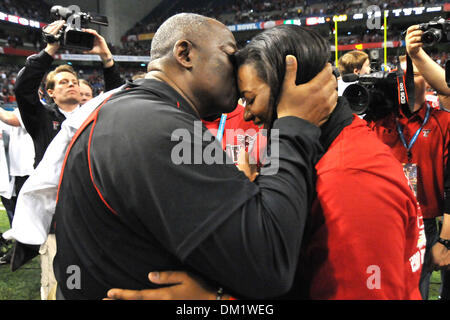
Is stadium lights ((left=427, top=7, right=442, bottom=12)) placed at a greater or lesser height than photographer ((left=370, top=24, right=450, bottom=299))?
greater

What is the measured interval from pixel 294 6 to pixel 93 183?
2911 cm

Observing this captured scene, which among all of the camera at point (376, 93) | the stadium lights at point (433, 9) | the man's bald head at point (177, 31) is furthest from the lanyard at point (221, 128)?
the stadium lights at point (433, 9)

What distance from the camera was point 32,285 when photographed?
10.8 feet

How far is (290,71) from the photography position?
91 centimetres

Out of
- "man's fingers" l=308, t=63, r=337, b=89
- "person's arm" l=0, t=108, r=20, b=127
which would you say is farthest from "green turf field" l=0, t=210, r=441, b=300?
"man's fingers" l=308, t=63, r=337, b=89

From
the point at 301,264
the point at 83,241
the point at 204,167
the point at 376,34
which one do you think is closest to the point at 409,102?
the point at 301,264

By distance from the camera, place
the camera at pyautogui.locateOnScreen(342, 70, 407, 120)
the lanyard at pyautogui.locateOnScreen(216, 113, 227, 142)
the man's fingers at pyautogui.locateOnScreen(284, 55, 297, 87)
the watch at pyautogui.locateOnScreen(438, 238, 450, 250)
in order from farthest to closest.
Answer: the lanyard at pyautogui.locateOnScreen(216, 113, 227, 142) < the watch at pyautogui.locateOnScreen(438, 238, 450, 250) < the camera at pyautogui.locateOnScreen(342, 70, 407, 120) < the man's fingers at pyautogui.locateOnScreen(284, 55, 297, 87)

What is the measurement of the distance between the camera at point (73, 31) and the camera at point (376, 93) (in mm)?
1491

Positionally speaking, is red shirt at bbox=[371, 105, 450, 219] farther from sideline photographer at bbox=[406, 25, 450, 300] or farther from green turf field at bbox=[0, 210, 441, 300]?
green turf field at bbox=[0, 210, 441, 300]

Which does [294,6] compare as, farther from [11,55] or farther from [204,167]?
[204,167]

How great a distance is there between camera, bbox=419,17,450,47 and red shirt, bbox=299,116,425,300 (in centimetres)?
128

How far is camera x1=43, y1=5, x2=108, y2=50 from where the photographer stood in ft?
7.38

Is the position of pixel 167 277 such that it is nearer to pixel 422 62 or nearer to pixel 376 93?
pixel 376 93

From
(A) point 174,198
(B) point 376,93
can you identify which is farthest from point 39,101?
(A) point 174,198
